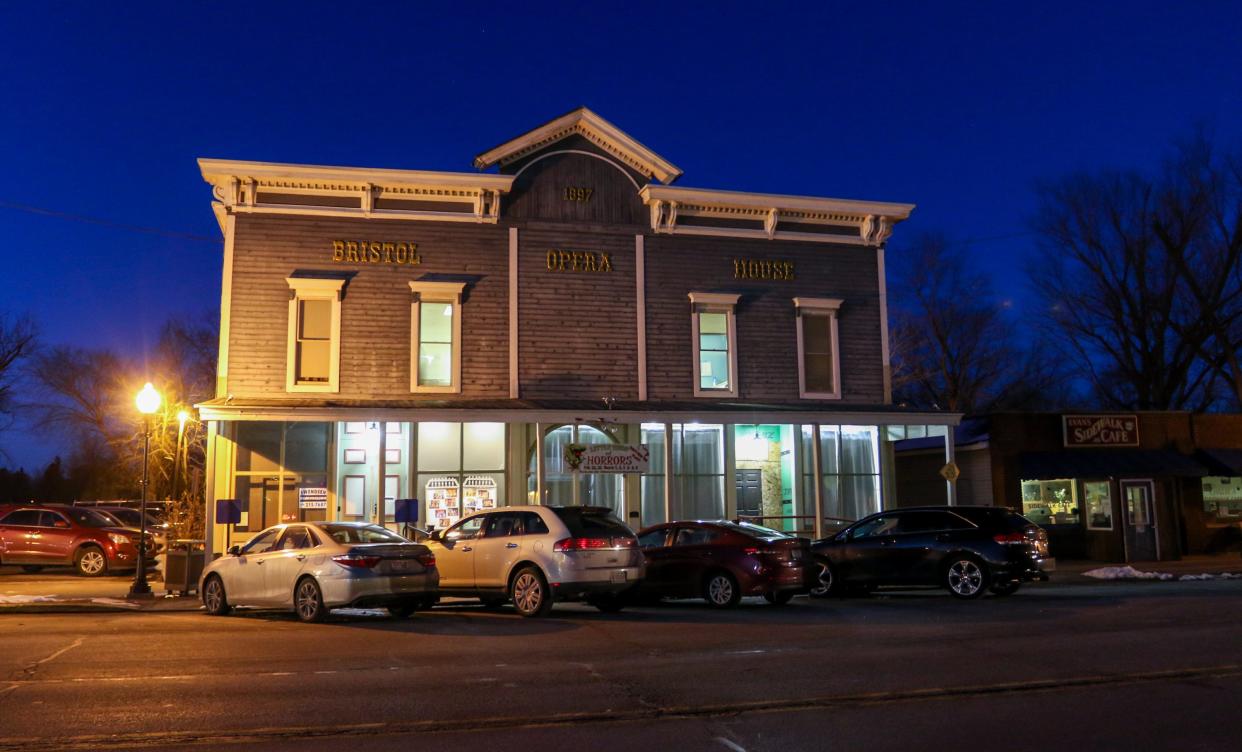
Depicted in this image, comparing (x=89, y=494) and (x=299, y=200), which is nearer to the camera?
(x=299, y=200)

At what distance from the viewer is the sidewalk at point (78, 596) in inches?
645

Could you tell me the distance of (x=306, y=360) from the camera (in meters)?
22.8

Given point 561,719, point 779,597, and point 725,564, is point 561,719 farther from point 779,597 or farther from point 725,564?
point 779,597

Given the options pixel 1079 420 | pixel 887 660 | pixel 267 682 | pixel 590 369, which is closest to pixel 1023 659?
pixel 887 660

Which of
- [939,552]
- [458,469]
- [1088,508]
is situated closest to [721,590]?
[939,552]

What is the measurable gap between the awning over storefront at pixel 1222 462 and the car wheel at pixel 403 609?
22.2 meters

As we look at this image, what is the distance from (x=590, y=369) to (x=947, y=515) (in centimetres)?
937

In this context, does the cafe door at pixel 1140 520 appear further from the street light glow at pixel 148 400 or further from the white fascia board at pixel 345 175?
the street light glow at pixel 148 400

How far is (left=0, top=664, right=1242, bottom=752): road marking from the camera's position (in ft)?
22.9

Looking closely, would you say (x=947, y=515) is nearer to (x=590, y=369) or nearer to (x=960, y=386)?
(x=590, y=369)

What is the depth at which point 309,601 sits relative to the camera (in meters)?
14.0

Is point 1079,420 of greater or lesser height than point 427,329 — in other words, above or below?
below

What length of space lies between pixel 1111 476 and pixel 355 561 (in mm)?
20196

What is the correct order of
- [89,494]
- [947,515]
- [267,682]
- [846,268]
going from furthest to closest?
[89,494] < [846,268] < [947,515] < [267,682]
